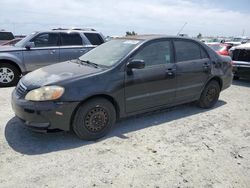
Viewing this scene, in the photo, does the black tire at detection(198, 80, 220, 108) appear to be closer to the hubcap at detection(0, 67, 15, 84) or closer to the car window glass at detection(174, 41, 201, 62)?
the car window glass at detection(174, 41, 201, 62)

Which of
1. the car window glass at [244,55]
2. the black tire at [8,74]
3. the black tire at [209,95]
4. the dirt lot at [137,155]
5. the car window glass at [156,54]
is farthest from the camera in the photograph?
the car window glass at [244,55]

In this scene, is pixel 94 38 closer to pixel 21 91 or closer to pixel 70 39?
pixel 70 39

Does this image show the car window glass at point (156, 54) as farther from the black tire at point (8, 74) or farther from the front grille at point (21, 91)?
the black tire at point (8, 74)

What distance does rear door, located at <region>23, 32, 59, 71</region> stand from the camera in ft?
26.3

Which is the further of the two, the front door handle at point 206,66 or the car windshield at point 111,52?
the front door handle at point 206,66

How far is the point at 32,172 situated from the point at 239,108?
4.85 metres

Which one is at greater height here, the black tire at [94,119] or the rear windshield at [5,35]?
the rear windshield at [5,35]

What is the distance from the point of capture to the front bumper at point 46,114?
380 centimetres

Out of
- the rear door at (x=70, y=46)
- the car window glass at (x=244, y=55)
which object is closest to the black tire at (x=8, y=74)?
the rear door at (x=70, y=46)

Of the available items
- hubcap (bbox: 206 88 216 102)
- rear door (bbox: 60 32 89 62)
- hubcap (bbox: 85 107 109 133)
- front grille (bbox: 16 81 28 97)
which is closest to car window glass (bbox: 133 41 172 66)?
hubcap (bbox: 85 107 109 133)

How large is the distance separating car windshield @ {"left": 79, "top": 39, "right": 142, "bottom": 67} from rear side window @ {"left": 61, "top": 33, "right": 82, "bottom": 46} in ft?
12.1

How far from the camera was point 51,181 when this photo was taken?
10.3ft

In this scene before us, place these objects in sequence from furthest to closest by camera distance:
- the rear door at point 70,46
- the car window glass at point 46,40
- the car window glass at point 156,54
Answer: the rear door at point 70,46
the car window glass at point 46,40
the car window glass at point 156,54

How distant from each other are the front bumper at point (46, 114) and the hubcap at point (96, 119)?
303 millimetres
